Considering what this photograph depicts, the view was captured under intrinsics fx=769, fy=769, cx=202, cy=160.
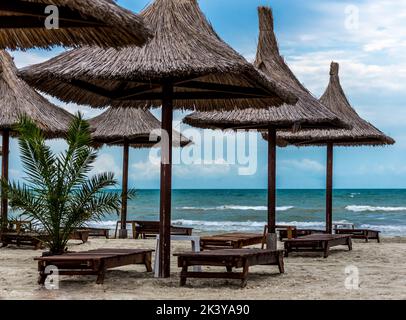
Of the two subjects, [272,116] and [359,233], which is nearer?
[272,116]

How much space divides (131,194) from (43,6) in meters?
4.28

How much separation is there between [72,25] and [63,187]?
4.17m

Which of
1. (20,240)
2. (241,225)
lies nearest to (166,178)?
(20,240)

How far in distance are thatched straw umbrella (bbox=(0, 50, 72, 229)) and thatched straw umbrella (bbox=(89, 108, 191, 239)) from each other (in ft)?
8.26

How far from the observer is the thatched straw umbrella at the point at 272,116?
12234mm

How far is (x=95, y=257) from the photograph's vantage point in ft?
26.9

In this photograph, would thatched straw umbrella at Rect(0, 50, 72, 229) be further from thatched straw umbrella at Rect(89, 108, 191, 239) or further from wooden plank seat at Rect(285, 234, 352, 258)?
wooden plank seat at Rect(285, 234, 352, 258)

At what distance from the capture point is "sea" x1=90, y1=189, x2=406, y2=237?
39.9m

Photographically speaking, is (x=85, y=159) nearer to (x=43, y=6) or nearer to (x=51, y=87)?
(x=51, y=87)

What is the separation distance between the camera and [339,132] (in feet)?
51.8

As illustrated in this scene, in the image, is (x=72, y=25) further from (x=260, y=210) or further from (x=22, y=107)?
(x=260, y=210)

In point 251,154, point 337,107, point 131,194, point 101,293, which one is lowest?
point 101,293

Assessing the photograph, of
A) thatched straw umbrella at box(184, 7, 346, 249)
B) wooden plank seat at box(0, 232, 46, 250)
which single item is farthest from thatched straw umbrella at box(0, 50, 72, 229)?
thatched straw umbrella at box(184, 7, 346, 249)
